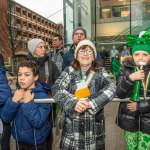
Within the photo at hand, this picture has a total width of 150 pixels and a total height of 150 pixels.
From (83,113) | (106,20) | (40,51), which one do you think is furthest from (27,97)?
(106,20)

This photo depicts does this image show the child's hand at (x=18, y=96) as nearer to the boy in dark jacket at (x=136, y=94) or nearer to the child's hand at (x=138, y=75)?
the boy in dark jacket at (x=136, y=94)

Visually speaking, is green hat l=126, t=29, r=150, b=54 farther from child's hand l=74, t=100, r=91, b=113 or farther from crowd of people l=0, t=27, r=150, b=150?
child's hand l=74, t=100, r=91, b=113

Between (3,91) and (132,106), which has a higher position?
(3,91)

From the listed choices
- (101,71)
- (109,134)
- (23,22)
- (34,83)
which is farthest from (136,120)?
(23,22)

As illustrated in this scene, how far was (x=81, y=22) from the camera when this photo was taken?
55.1 ft

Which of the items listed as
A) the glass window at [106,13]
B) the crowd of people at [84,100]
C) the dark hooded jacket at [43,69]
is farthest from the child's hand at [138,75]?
the glass window at [106,13]

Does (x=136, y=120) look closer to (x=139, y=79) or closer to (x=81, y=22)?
(x=139, y=79)

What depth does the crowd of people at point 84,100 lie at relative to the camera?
7.87ft

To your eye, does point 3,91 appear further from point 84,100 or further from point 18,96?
point 84,100

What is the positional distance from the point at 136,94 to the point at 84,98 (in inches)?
21.2

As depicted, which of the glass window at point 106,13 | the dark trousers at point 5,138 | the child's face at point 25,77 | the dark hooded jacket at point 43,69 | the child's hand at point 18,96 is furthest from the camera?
the glass window at point 106,13

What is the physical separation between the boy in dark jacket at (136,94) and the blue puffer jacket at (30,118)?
2.49 feet

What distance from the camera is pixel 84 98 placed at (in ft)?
7.44

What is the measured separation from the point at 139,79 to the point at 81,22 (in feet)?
48.4
